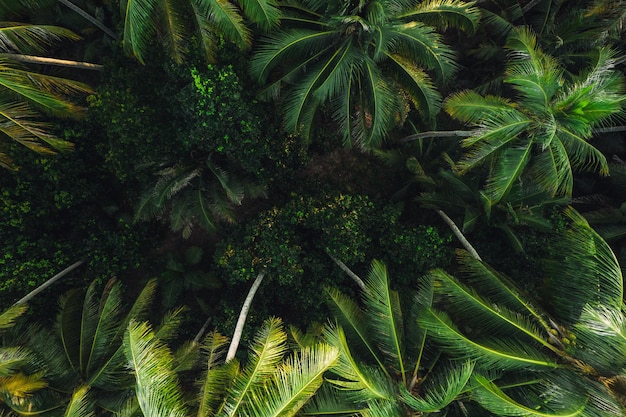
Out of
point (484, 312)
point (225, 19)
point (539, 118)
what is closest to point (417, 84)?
point (539, 118)

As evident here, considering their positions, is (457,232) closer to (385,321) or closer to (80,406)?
(385,321)

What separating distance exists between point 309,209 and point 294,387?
404cm

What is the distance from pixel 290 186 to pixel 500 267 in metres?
5.31

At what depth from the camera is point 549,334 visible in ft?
19.8

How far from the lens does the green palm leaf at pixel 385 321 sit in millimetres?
6406

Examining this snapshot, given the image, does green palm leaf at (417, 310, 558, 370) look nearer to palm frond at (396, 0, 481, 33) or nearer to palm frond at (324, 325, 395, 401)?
palm frond at (324, 325, 395, 401)

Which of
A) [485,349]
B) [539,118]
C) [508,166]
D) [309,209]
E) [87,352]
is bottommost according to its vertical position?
[87,352]

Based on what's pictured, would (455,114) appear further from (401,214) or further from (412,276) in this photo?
(412,276)

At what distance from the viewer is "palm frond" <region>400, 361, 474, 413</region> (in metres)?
5.23

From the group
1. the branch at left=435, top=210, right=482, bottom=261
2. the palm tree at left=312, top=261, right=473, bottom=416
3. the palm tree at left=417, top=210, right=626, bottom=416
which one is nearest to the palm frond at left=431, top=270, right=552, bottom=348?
the palm tree at left=417, top=210, right=626, bottom=416

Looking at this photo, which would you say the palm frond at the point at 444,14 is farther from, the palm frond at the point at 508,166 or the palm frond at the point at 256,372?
the palm frond at the point at 256,372

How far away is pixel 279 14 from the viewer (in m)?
6.11

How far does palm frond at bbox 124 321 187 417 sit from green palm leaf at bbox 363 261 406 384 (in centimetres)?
338

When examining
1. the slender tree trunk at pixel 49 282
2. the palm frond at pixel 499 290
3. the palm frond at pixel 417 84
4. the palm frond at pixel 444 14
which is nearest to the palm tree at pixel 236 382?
the palm frond at pixel 499 290
